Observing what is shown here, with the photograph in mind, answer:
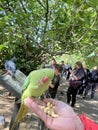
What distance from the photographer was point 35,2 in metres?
4.78

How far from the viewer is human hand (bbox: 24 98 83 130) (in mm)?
1711

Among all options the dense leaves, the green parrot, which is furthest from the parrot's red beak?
the dense leaves

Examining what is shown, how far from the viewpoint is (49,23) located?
500 centimetres

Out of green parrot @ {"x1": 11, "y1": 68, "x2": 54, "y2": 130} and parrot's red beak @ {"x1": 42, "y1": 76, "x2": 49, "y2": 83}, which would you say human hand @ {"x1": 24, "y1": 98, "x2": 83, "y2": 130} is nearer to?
green parrot @ {"x1": 11, "y1": 68, "x2": 54, "y2": 130}

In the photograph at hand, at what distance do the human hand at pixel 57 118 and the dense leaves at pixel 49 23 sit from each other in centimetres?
214

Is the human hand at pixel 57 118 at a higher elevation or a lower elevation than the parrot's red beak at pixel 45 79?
lower

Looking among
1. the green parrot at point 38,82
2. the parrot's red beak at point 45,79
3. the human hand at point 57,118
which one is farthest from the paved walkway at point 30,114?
the parrot's red beak at point 45,79

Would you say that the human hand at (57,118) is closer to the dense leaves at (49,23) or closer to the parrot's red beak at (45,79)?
the parrot's red beak at (45,79)

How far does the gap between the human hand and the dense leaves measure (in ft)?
7.02

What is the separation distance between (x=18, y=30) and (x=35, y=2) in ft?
2.02

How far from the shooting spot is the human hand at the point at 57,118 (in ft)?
5.61

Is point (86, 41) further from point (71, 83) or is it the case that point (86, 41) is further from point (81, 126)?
point (81, 126)

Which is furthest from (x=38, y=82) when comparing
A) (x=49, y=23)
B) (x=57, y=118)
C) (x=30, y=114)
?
(x=30, y=114)

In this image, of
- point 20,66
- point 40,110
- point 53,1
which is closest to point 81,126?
point 40,110
